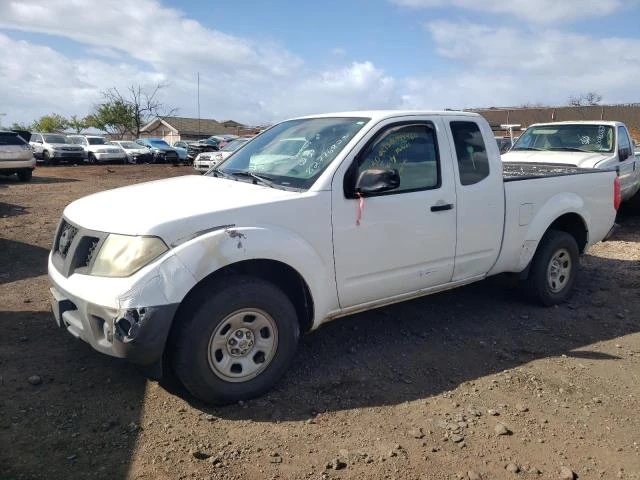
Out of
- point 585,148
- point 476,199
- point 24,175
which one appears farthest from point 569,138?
point 24,175

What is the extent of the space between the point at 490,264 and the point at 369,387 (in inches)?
69.4

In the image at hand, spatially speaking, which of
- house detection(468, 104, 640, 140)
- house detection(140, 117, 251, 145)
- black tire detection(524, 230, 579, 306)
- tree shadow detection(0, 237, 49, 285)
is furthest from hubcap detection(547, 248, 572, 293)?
house detection(140, 117, 251, 145)

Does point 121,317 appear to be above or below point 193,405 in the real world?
above

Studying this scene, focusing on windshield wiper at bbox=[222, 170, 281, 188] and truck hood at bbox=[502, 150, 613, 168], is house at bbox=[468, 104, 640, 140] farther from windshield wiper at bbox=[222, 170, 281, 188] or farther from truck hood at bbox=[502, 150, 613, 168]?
windshield wiper at bbox=[222, 170, 281, 188]

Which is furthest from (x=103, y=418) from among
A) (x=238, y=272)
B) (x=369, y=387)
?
(x=369, y=387)

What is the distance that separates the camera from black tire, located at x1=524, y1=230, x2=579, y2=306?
17.8ft

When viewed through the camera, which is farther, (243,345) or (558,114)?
(558,114)

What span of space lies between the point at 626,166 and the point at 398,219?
22.9 feet

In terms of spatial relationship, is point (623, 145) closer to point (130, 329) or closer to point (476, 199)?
point (476, 199)

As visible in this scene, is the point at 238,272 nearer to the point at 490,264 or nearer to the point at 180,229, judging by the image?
the point at 180,229

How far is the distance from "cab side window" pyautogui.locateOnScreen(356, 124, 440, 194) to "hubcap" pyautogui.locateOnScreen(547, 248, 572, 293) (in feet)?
6.43

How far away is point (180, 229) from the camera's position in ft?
10.8

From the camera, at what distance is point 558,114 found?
39.9m

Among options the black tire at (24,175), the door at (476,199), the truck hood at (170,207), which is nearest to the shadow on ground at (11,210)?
the black tire at (24,175)
